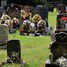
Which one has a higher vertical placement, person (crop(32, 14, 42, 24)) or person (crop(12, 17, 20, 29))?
person (crop(32, 14, 42, 24))

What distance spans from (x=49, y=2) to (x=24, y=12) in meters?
12.9

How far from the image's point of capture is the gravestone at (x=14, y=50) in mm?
12359

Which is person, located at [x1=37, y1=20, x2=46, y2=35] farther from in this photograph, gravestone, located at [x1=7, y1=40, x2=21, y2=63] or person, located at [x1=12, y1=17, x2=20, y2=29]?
gravestone, located at [x1=7, y1=40, x2=21, y2=63]

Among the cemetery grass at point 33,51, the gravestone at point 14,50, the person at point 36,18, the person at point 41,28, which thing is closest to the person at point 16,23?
the person at point 36,18

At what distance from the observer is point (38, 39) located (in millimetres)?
17500

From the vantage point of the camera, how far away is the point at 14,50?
1240 cm

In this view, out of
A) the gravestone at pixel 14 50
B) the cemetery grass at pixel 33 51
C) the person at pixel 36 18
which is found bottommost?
the cemetery grass at pixel 33 51

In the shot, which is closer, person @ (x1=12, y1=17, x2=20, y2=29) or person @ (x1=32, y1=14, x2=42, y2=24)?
person @ (x1=32, y1=14, x2=42, y2=24)

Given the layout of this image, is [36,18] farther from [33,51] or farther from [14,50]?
[14,50]

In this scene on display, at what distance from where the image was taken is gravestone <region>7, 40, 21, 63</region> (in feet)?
40.5

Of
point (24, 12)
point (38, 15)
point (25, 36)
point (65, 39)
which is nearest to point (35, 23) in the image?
point (38, 15)

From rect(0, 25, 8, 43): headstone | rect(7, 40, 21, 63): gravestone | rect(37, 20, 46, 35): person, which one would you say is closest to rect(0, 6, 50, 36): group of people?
rect(37, 20, 46, 35): person

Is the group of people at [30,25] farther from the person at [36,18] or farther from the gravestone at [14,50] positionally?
the gravestone at [14,50]

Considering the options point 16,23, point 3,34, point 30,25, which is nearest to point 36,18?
point 16,23
